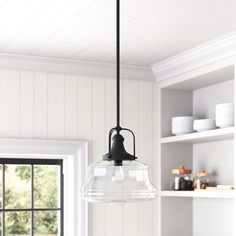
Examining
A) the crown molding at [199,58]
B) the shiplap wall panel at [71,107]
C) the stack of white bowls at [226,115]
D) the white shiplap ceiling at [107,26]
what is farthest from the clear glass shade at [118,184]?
the shiplap wall panel at [71,107]

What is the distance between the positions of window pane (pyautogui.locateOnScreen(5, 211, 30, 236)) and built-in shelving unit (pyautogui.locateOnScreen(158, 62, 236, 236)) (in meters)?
0.97

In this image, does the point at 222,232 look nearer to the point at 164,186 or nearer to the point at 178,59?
the point at 164,186

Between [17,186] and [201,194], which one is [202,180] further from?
[17,186]

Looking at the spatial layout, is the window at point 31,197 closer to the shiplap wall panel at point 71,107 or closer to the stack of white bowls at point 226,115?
the shiplap wall panel at point 71,107

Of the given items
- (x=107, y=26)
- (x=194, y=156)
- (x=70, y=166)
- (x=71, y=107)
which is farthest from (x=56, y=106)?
(x=194, y=156)

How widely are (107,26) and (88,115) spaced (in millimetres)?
1062

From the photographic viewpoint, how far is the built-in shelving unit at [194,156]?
3.94 meters

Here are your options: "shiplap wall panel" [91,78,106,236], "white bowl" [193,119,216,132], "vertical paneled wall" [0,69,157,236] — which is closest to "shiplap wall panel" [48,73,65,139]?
"vertical paneled wall" [0,69,157,236]

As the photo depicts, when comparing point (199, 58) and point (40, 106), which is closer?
point (199, 58)

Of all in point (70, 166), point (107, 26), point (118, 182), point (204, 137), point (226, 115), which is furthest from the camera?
point (70, 166)

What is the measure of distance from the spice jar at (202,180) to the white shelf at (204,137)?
237mm

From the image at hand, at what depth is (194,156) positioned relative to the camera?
433 cm

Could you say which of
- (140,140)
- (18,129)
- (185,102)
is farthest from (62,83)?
(185,102)

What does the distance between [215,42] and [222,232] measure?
1.37 meters
